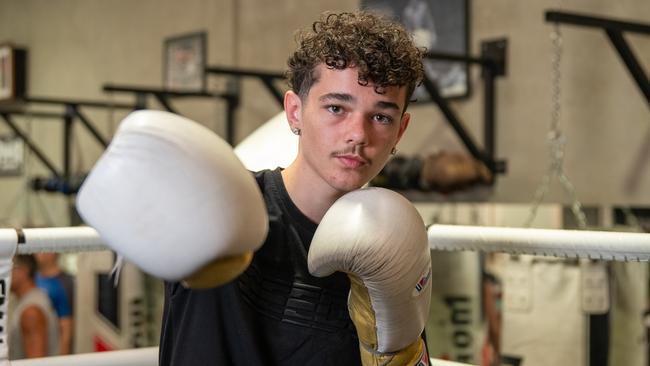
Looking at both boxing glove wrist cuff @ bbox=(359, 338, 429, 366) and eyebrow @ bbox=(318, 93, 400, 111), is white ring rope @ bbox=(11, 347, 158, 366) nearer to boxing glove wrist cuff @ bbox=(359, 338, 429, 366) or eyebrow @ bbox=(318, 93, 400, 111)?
boxing glove wrist cuff @ bbox=(359, 338, 429, 366)

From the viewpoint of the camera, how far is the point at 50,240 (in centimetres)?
134

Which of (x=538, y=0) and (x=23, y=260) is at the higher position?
(x=538, y=0)

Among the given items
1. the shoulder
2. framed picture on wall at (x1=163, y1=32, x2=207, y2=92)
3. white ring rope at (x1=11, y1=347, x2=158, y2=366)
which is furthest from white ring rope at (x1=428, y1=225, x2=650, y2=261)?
framed picture on wall at (x1=163, y1=32, x2=207, y2=92)

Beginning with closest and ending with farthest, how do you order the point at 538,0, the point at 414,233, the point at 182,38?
1. the point at 414,233
2. the point at 538,0
3. the point at 182,38

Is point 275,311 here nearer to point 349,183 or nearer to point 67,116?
point 349,183

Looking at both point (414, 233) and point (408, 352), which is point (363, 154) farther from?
point (408, 352)

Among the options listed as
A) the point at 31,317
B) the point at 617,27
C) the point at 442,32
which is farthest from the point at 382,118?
the point at 31,317

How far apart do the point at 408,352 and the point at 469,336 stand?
164 cm

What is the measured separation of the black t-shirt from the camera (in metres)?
1.04

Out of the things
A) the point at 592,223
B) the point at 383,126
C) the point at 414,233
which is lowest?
the point at 592,223

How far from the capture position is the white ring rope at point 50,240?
1280 mm

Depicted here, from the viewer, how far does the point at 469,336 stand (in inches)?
103

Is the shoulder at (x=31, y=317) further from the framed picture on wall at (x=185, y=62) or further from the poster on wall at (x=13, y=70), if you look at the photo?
the poster on wall at (x=13, y=70)

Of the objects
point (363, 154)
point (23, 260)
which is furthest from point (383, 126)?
point (23, 260)
